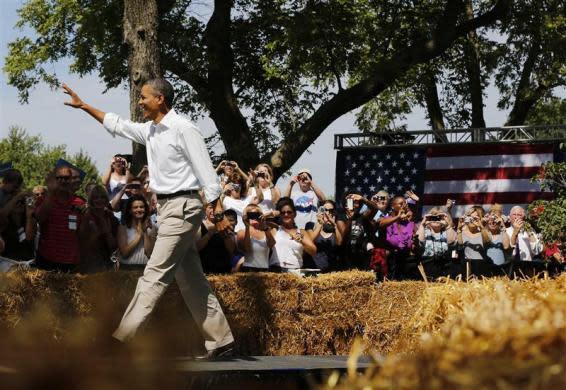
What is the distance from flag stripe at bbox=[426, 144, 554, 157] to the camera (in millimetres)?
21766

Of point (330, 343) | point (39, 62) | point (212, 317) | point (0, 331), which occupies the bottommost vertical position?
point (330, 343)

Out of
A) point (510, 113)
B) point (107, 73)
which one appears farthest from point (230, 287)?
point (510, 113)

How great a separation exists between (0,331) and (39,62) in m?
28.1

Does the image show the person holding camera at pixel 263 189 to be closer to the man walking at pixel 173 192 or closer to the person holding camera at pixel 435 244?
the person holding camera at pixel 435 244

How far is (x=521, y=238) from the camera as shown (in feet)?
52.8

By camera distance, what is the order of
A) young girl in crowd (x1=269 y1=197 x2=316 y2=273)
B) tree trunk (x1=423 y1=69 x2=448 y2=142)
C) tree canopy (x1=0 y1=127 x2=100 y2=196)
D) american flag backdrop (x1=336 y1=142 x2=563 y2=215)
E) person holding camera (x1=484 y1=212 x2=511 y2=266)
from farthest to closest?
tree canopy (x1=0 y1=127 x2=100 y2=196)
tree trunk (x1=423 y1=69 x2=448 y2=142)
american flag backdrop (x1=336 y1=142 x2=563 y2=215)
person holding camera (x1=484 y1=212 x2=511 y2=266)
young girl in crowd (x1=269 y1=197 x2=316 y2=273)

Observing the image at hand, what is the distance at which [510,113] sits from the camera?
32844 millimetres

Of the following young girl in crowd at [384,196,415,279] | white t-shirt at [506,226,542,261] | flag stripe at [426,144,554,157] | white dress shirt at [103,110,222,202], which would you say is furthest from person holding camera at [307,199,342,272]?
flag stripe at [426,144,554,157]

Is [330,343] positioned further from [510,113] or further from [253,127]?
[510,113]

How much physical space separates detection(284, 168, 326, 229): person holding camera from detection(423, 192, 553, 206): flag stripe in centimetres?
884

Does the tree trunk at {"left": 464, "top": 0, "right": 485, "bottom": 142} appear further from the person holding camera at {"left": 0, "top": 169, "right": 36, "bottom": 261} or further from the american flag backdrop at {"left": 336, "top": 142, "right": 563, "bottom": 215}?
the person holding camera at {"left": 0, "top": 169, "right": 36, "bottom": 261}

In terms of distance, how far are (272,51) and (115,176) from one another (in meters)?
12.8

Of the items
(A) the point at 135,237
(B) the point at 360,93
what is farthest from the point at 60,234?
(B) the point at 360,93

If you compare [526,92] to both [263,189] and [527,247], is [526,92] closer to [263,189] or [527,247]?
[527,247]
